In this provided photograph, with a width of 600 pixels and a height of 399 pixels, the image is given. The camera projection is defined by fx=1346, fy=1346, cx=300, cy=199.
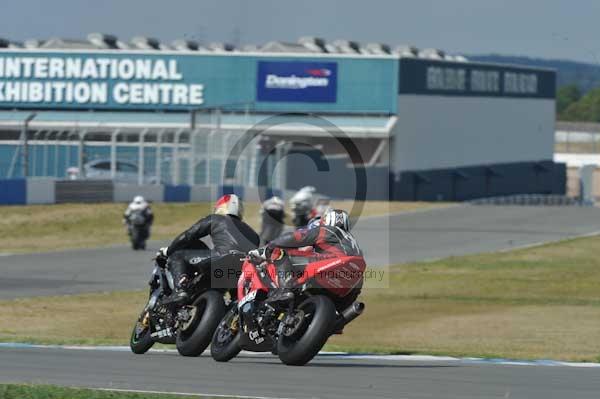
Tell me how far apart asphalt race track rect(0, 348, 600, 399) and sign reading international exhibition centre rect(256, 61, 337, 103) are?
182 feet

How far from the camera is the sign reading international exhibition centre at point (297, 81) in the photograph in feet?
222

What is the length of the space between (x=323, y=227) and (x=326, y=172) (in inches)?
1701

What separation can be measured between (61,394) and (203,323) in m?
3.16

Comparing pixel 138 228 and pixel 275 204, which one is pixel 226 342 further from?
pixel 138 228

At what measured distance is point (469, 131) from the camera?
76188 mm

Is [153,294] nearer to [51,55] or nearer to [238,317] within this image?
[238,317]

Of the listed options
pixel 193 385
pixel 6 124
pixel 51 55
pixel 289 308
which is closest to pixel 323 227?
pixel 289 308

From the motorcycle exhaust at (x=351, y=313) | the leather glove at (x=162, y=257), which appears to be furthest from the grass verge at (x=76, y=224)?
the motorcycle exhaust at (x=351, y=313)

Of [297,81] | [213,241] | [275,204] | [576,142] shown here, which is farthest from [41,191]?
[576,142]

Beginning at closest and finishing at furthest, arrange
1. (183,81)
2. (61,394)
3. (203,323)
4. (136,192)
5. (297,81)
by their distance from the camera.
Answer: (61,394), (203,323), (136,192), (297,81), (183,81)

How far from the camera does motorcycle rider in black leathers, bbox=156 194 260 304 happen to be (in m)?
12.3

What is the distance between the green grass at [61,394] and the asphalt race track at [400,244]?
1348 centimetres

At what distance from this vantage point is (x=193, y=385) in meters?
10.0

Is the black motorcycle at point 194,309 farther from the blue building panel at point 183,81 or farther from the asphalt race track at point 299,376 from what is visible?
the blue building panel at point 183,81
